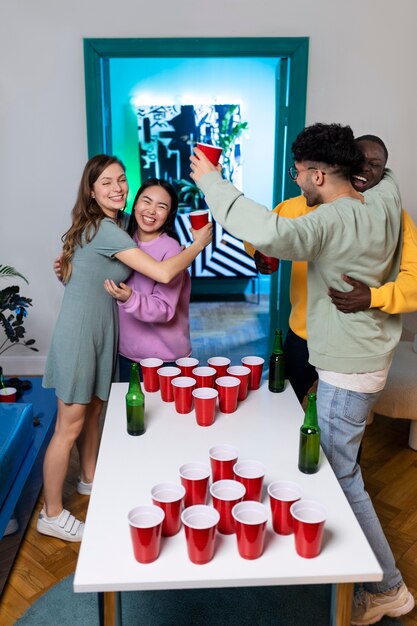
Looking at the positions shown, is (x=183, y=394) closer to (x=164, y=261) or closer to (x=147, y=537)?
(x=164, y=261)

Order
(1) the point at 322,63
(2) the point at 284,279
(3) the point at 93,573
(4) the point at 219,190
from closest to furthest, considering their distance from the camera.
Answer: (3) the point at 93,573, (4) the point at 219,190, (1) the point at 322,63, (2) the point at 284,279

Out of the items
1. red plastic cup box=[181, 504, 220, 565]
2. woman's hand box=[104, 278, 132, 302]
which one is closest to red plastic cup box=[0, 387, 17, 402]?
woman's hand box=[104, 278, 132, 302]

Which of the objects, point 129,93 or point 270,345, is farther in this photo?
point 129,93

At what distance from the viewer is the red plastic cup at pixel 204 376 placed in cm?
193

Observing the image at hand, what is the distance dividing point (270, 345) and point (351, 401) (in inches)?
98.7

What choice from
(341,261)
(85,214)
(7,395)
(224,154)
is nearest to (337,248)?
(341,261)

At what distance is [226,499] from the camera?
1.33 meters

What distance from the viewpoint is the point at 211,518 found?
4.23 feet

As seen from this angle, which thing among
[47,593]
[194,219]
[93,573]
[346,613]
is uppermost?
[194,219]

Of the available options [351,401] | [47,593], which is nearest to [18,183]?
[47,593]

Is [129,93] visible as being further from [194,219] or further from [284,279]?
[194,219]

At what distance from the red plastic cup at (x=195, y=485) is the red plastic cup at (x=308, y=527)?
210 millimetres

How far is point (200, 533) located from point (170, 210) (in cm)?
143

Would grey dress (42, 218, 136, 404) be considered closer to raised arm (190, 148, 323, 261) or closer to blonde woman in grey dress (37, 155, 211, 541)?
blonde woman in grey dress (37, 155, 211, 541)
